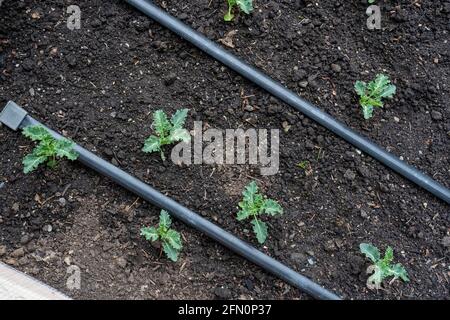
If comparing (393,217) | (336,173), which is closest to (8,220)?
(336,173)

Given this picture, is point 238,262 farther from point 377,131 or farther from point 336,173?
point 377,131

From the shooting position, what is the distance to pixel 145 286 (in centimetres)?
322

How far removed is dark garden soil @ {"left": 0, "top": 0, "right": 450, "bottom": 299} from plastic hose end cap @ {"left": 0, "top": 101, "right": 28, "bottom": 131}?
79mm

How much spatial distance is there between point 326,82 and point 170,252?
1.42 m

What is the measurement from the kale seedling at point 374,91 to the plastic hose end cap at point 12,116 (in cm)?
196

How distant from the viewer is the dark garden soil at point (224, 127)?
328 cm

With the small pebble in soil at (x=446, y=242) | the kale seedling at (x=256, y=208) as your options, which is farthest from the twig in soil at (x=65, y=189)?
the small pebble in soil at (x=446, y=242)

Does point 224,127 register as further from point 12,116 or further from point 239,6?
point 12,116

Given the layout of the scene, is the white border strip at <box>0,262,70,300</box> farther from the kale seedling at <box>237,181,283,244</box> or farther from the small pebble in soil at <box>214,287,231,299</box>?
the kale seedling at <box>237,181,283,244</box>

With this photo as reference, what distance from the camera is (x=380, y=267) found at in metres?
3.21

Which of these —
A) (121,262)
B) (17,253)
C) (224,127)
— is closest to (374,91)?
(224,127)

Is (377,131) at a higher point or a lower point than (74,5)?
lower

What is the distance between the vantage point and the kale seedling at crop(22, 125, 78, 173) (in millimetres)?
3209

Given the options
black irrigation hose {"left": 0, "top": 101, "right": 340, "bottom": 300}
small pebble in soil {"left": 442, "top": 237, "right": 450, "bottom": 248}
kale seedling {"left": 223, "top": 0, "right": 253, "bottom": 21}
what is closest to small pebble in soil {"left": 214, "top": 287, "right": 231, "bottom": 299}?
black irrigation hose {"left": 0, "top": 101, "right": 340, "bottom": 300}
